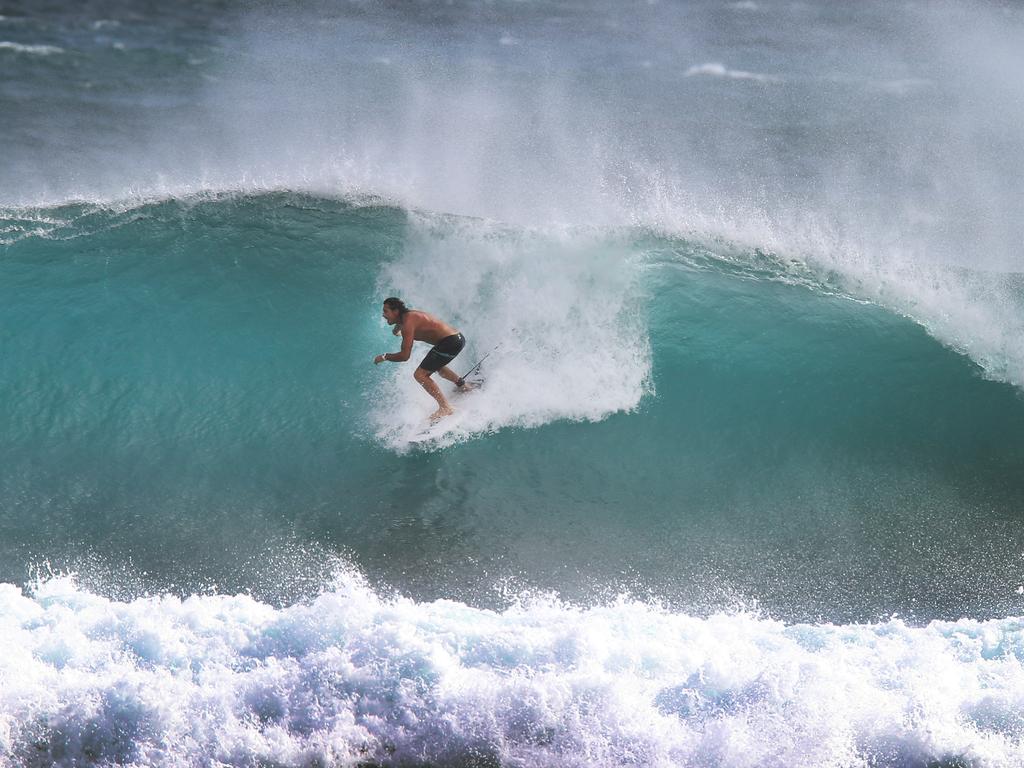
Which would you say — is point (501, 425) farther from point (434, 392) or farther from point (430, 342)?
point (430, 342)

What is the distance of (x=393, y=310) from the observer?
733 cm

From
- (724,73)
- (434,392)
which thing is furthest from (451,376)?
(724,73)

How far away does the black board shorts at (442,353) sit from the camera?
25.1ft

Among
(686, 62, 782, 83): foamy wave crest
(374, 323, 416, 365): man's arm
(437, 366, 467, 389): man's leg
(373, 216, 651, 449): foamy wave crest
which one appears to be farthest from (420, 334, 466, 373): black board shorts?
(686, 62, 782, 83): foamy wave crest

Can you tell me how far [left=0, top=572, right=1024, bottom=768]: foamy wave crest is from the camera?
5.66 metres

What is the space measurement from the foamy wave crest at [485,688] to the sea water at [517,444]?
23 mm

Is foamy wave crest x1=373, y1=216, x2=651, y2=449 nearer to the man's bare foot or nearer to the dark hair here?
the man's bare foot

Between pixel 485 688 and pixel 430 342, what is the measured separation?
279cm

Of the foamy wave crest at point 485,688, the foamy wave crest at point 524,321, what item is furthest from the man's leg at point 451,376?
the foamy wave crest at point 485,688

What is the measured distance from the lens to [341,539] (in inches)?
280

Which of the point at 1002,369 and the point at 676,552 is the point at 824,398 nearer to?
the point at 1002,369

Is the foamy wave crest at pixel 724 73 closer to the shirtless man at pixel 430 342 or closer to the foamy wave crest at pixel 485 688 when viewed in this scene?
the shirtless man at pixel 430 342

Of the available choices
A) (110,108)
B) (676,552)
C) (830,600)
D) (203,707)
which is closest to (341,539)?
(203,707)

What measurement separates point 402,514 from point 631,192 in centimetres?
488
